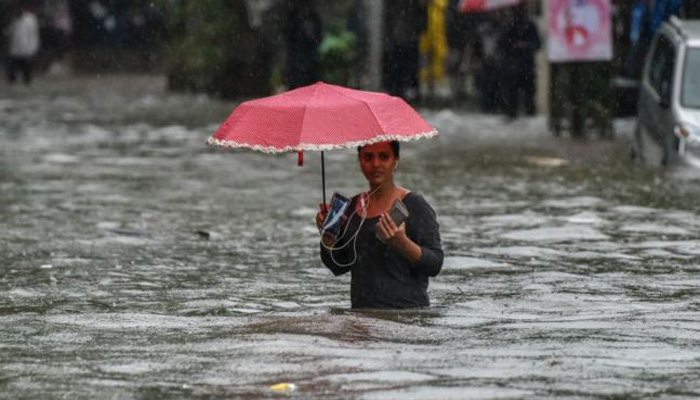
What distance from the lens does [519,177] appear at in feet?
62.1

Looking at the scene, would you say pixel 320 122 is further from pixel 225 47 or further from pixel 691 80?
pixel 225 47

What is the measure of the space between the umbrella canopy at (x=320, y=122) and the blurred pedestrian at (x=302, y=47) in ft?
73.0

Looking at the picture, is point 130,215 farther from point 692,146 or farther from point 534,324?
point 534,324

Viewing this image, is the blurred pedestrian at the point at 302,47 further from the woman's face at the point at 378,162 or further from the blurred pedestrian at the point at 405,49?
the woman's face at the point at 378,162

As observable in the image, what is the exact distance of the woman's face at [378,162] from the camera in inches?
348

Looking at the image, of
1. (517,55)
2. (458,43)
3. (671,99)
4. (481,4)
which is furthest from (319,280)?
(458,43)

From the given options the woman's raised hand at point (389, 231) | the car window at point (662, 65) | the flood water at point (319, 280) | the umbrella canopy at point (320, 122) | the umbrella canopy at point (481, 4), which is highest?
the umbrella canopy at point (481, 4)

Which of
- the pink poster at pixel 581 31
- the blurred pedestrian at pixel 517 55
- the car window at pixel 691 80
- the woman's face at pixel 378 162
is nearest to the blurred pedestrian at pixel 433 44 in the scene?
the blurred pedestrian at pixel 517 55

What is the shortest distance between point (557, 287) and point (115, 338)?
3314 mm

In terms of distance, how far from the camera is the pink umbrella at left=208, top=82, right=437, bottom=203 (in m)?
8.71

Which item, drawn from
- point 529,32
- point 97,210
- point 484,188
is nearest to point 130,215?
point 97,210

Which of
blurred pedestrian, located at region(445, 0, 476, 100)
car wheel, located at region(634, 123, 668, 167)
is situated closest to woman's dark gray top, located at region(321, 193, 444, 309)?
car wheel, located at region(634, 123, 668, 167)

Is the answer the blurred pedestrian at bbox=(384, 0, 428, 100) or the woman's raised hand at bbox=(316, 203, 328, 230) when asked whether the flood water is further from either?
the blurred pedestrian at bbox=(384, 0, 428, 100)

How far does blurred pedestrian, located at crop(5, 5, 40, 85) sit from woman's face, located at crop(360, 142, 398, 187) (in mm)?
33285
